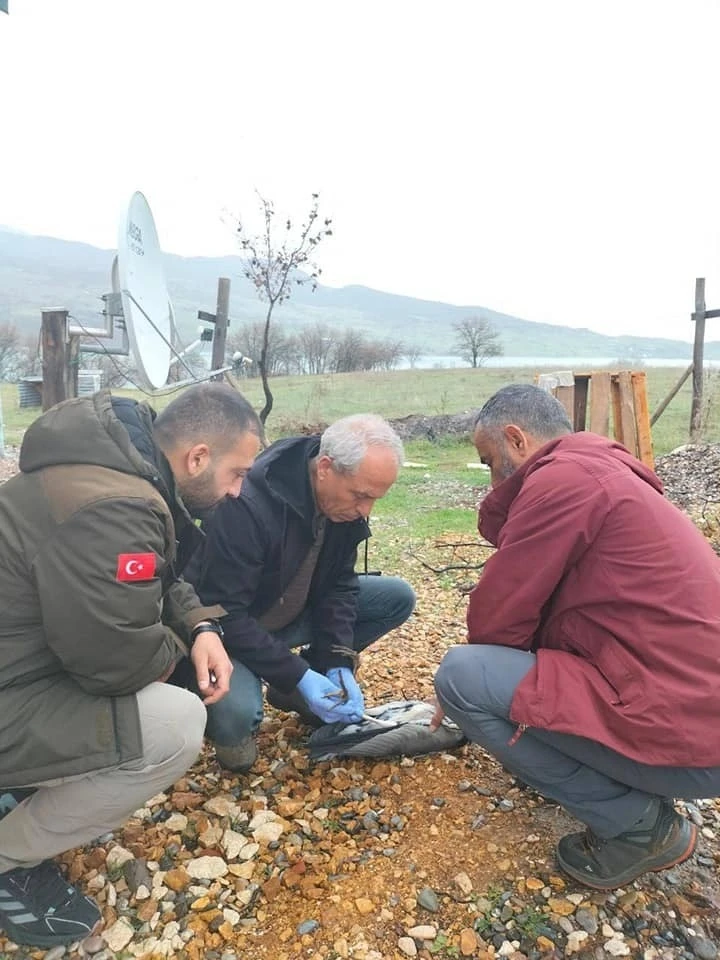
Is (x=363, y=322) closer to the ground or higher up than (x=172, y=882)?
higher up

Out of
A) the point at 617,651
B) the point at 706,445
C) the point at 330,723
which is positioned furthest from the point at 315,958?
the point at 706,445

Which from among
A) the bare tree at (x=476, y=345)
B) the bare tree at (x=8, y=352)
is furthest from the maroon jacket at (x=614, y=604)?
the bare tree at (x=476, y=345)

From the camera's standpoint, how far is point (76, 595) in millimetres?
1709

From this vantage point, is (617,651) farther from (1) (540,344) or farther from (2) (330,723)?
(1) (540,344)

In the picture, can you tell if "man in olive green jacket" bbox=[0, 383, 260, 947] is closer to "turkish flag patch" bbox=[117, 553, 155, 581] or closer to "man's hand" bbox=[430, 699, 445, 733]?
"turkish flag patch" bbox=[117, 553, 155, 581]

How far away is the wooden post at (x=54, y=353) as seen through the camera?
6.27 metres

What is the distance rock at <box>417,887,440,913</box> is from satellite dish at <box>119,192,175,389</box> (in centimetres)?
612

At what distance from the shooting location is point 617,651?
196 centimetres

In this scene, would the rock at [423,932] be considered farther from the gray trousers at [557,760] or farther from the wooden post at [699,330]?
the wooden post at [699,330]

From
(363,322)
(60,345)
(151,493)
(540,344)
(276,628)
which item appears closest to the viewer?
(151,493)

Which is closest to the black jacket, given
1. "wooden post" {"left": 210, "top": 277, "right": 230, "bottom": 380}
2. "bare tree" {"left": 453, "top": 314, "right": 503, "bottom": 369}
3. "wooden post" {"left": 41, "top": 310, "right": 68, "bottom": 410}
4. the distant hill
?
"wooden post" {"left": 41, "top": 310, "right": 68, "bottom": 410}

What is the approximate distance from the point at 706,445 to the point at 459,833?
10.2 m

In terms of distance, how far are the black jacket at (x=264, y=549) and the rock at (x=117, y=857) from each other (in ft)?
2.43

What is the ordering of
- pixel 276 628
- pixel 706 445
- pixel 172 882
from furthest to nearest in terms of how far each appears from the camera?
pixel 706 445
pixel 276 628
pixel 172 882
